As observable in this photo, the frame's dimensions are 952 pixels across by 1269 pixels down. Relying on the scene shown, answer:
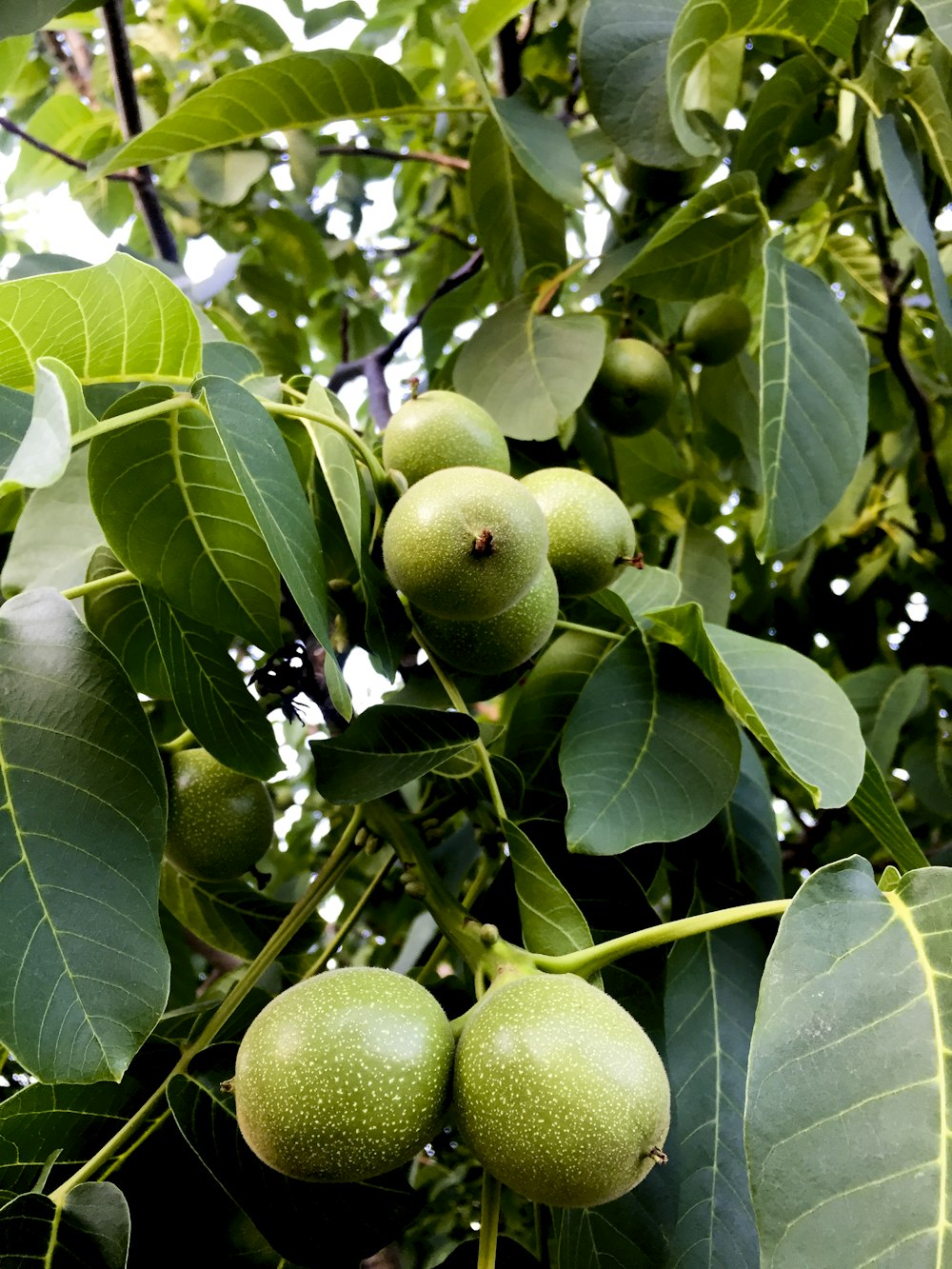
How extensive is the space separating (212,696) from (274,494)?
0.66 ft

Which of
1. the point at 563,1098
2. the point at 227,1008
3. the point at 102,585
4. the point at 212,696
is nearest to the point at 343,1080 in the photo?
the point at 563,1098

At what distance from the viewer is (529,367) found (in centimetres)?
114

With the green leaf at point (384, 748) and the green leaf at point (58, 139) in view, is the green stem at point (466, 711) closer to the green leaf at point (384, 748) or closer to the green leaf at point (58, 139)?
the green leaf at point (384, 748)

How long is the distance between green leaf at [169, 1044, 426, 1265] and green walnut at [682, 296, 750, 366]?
1.00 meters

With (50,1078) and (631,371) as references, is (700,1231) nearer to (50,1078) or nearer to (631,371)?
(50,1078)

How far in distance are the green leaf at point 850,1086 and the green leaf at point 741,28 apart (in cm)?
82

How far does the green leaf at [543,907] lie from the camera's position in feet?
2.34

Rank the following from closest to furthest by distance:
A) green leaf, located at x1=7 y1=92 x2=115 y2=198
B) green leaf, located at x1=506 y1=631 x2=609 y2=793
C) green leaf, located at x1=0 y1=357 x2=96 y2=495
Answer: green leaf, located at x1=0 y1=357 x2=96 y2=495 < green leaf, located at x1=506 y1=631 x2=609 y2=793 < green leaf, located at x1=7 y1=92 x2=115 y2=198

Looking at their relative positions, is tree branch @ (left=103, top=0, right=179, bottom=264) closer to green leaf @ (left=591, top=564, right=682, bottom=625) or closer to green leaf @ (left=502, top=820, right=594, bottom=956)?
green leaf @ (left=591, top=564, right=682, bottom=625)

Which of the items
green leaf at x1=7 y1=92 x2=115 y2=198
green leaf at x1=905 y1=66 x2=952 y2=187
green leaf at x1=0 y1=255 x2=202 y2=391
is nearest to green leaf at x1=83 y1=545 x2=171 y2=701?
green leaf at x1=0 y1=255 x2=202 y2=391

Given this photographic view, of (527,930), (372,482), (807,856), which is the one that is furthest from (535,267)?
(807,856)

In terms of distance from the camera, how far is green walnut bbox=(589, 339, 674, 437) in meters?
1.19

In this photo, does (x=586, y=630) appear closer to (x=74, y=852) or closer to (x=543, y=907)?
(x=543, y=907)

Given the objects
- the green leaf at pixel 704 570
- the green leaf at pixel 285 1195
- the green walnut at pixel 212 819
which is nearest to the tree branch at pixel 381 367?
the green leaf at pixel 704 570
